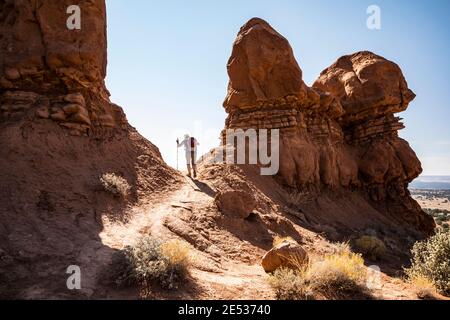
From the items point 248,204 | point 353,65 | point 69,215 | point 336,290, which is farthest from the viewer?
point 353,65

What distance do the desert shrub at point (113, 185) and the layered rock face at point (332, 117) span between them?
7280mm

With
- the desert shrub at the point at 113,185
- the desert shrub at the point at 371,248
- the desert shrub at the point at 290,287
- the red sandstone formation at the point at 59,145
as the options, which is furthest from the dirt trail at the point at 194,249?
the desert shrub at the point at 371,248

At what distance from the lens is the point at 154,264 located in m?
5.57

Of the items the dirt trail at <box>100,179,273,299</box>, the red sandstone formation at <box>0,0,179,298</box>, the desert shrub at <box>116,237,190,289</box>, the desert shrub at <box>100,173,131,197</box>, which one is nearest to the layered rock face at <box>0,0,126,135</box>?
the red sandstone formation at <box>0,0,179,298</box>

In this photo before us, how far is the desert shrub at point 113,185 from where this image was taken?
878 cm

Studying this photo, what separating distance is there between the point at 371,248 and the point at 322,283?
577cm

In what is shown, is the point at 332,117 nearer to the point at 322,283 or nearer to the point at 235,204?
the point at 235,204

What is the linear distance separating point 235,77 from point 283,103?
9.15 feet

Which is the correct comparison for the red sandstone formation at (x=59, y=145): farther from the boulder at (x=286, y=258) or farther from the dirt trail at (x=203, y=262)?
the boulder at (x=286, y=258)

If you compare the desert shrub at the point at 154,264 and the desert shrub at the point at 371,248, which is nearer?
the desert shrub at the point at 154,264

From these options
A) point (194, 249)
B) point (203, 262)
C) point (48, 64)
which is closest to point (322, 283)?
point (203, 262)

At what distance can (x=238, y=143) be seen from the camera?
1488 centimetres
